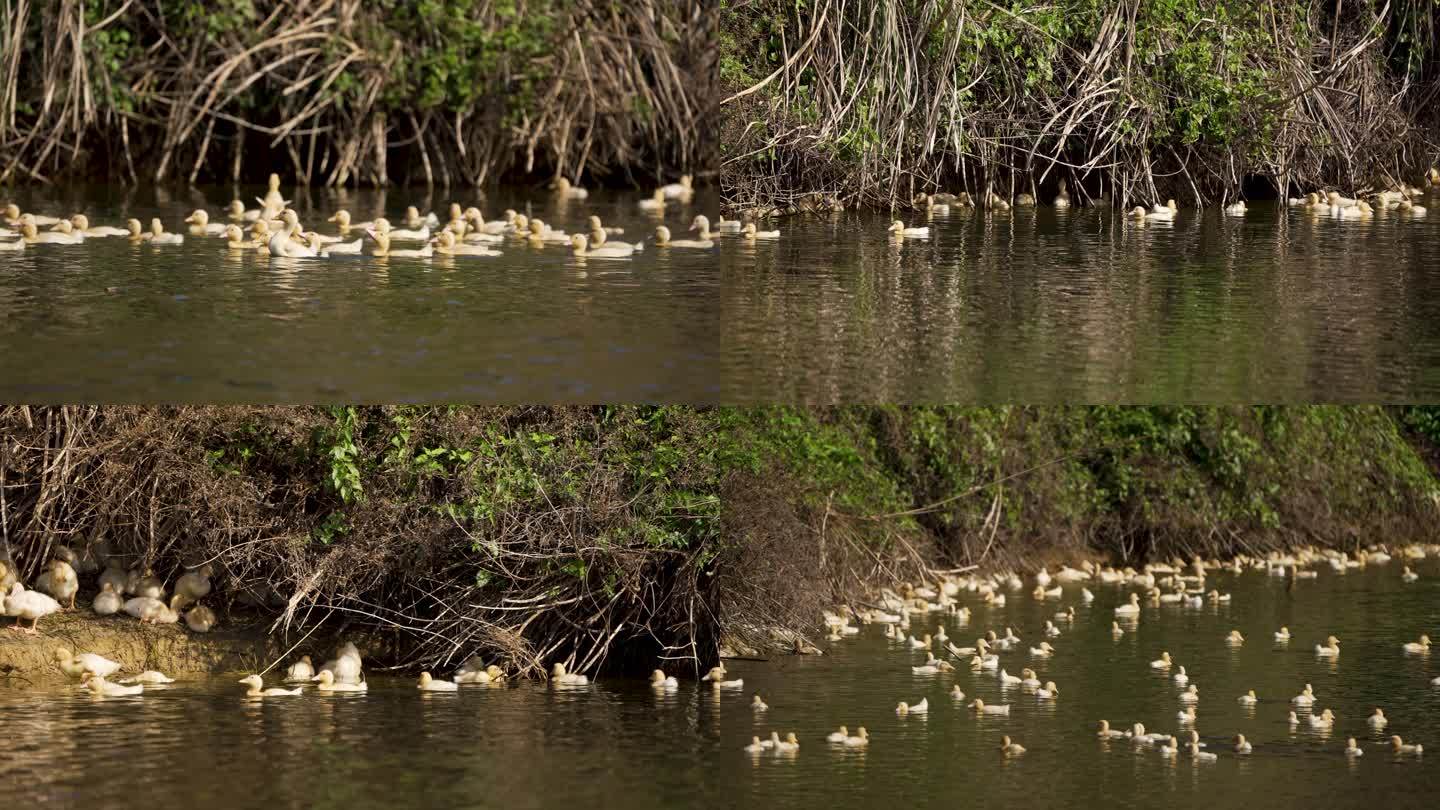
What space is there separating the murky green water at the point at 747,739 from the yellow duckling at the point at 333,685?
0.10m

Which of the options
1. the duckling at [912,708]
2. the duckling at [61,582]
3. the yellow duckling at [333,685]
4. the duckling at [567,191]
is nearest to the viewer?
the duckling at [912,708]

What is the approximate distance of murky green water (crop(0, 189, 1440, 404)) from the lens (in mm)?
4707

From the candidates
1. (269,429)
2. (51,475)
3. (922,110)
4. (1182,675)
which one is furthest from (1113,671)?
(51,475)

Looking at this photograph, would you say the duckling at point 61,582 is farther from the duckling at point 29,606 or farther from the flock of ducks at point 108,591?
the duckling at point 29,606

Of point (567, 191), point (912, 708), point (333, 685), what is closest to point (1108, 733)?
point (912, 708)

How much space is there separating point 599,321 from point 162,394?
1.29m

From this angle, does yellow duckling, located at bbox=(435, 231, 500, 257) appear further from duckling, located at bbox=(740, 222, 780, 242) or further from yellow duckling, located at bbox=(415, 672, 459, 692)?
yellow duckling, located at bbox=(415, 672, 459, 692)

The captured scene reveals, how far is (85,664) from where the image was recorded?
8055 mm

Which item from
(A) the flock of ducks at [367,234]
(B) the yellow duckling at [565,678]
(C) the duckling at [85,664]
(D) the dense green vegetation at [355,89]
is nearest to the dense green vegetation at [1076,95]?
(A) the flock of ducks at [367,234]

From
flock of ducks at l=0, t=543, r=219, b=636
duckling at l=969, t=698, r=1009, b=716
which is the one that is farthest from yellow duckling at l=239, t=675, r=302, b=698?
duckling at l=969, t=698, r=1009, b=716

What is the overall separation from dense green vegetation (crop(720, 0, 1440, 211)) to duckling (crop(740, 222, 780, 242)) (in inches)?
4.2

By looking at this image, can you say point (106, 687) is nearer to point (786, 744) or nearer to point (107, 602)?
point (107, 602)

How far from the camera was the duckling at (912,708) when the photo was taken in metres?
7.75

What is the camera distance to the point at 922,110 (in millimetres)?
6688
